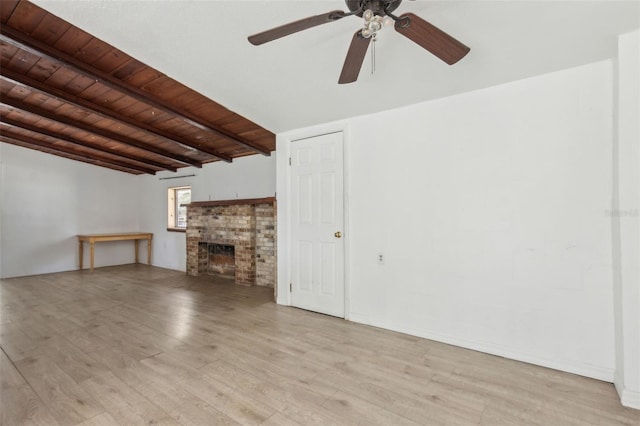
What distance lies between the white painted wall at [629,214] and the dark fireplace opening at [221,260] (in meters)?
5.35

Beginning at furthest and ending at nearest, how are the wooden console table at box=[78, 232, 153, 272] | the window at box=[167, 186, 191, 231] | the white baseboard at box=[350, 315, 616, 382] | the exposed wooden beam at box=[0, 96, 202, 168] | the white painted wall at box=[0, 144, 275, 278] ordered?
the window at box=[167, 186, 191, 231]
the wooden console table at box=[78, 232, 153, 272]
the white painted wall at box=[0, 144, 275, 278]
the exposed wooden beam at box=[0, 96, 202, 168]
the white baseboard at box=[350, 315, 616, 382]

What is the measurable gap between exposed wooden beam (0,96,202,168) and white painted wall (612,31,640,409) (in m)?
6.21

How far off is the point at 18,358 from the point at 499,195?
173 inches

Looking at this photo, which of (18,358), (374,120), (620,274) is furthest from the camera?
(374,120)

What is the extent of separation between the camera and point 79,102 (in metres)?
3.53

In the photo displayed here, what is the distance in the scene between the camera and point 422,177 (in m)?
2.86

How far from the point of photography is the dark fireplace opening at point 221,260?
5824 mm

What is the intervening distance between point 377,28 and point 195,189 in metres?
5.88

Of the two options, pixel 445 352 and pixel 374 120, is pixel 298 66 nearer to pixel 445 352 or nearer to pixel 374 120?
pixel 374 120

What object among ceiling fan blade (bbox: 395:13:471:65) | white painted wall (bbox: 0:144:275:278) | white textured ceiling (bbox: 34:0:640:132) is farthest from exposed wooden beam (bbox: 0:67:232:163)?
ceiling fan blade (bbox: 395:13:471:65)

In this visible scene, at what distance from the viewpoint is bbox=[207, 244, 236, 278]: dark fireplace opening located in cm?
582

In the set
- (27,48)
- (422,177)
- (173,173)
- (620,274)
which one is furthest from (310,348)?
(173,173)

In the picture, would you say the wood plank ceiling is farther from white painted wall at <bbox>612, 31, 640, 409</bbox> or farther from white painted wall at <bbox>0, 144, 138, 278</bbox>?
white painted wall at <bbox>612, 31, 640, 409</bbox>

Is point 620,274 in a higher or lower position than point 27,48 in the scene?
lower
